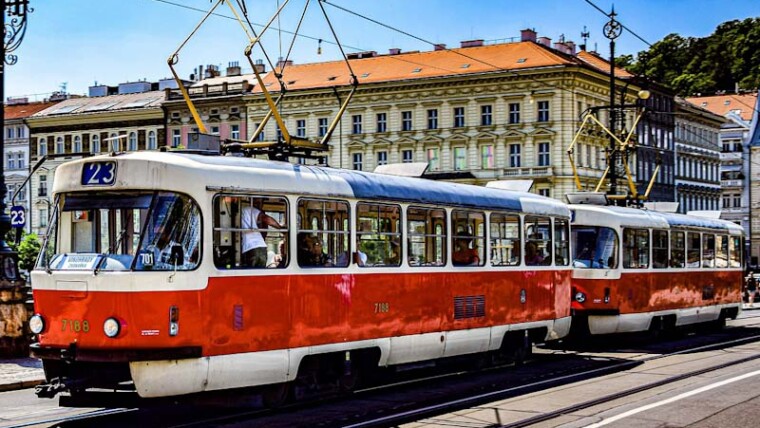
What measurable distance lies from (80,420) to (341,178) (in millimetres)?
4116

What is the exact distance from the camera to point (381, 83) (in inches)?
3098

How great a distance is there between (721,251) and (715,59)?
111 metres

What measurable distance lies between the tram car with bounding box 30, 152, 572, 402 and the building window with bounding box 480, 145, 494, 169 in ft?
198

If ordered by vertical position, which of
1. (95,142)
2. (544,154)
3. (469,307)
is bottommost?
(469,307)

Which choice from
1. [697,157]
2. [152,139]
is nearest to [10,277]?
[152,139]

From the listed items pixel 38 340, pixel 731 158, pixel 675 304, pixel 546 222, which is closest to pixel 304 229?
pixel 38 340

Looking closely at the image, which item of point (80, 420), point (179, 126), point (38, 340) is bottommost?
point (80, 420)

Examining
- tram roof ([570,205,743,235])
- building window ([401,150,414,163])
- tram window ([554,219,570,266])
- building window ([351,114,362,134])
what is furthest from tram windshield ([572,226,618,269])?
building window ([351,114,362,134])

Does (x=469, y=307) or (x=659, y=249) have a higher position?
(x=659, y=249)

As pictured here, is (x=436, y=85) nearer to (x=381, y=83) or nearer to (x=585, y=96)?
(x=381, y=83)

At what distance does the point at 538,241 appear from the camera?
64.3ft

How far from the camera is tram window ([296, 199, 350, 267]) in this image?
1355cm

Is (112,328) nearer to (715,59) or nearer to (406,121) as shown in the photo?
(406,121)

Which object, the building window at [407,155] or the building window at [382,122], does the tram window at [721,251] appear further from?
the building window at [382,122]
